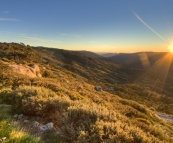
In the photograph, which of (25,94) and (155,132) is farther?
(25,94)

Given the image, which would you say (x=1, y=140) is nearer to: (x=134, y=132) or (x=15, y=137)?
(x=15, y=137)

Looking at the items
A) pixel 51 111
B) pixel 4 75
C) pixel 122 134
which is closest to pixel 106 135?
pixel 122 134

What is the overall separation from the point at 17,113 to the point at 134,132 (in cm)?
458

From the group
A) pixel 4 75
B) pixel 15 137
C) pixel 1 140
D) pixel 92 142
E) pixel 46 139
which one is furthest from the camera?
pixel 4 75

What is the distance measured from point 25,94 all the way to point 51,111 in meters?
1.90

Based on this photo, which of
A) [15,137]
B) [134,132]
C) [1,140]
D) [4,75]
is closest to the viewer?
[1,140]

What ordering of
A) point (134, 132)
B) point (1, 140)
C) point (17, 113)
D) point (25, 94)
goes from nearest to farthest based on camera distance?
point (1, 140) → point (134, 132) → point (17, 113) → point (25, 94)

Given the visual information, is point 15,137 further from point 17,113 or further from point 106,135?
point 17,113

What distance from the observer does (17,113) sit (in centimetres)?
690

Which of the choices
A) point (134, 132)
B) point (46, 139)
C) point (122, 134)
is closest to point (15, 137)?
point (46, 139)

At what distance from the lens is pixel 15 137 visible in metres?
4.09

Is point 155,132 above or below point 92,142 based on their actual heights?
below

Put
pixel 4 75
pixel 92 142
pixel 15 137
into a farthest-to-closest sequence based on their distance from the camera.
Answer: pixel 4 75 < pixel 92 142 < pixel 15 137

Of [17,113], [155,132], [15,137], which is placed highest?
[15,137]
